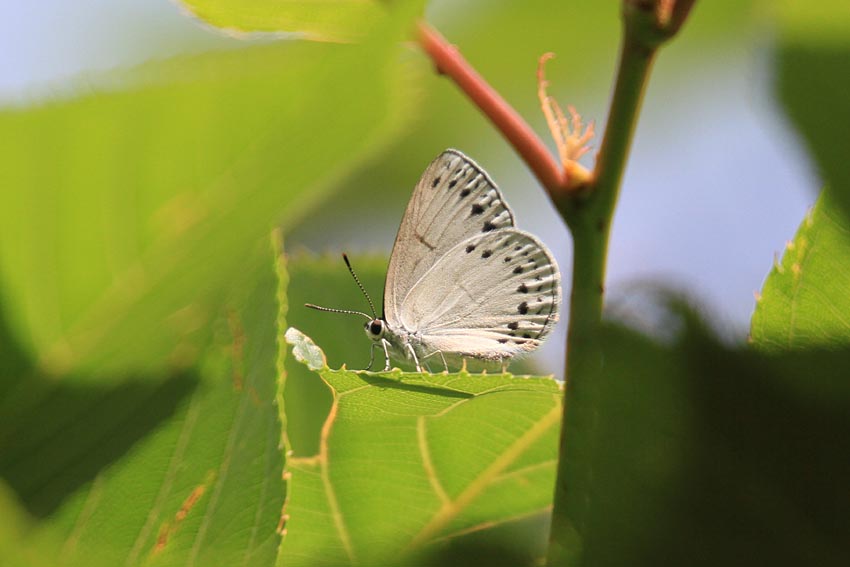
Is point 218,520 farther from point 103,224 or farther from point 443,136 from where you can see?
point 443,136

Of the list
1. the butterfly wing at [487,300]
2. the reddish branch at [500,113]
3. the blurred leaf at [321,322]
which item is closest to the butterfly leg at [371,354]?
the blurred leaf at [321,322]

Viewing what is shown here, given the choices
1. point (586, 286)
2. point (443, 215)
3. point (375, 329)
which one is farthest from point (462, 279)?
point (586, 286)

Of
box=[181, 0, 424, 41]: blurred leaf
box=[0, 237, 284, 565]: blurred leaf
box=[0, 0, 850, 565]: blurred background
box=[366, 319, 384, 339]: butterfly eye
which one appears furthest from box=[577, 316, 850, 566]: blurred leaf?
box=[366, 319, 384, 339]: butterfly eye

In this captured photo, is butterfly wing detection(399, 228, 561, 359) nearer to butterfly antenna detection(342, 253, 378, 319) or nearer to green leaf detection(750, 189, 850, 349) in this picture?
butterfly antenna detection(342, 253, 378, 319)

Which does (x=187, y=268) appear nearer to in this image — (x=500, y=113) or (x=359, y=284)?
(x=500, y=113)

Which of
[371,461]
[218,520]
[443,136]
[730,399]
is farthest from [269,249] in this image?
[443,136]
